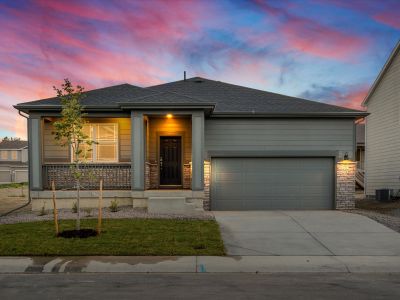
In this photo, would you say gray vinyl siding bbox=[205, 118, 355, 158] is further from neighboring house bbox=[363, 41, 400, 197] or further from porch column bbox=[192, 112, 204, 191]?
neighboring house bbox=[363, 41, 400, 197]

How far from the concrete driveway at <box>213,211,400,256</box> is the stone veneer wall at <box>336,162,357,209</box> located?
1.82 meters

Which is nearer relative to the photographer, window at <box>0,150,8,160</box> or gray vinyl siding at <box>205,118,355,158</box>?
gray vinyl siding at <box>205,118,355,158</box>

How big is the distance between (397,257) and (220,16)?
11.5 m

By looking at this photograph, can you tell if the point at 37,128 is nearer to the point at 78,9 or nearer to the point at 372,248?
the point at 78,9

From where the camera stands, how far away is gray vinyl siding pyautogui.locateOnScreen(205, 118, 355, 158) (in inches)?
565

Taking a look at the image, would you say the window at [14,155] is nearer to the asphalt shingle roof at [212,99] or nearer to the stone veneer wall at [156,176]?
the asphalt shingle roof at [212,99]

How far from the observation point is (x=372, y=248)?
317 inches

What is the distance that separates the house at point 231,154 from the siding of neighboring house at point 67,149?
0.04 m

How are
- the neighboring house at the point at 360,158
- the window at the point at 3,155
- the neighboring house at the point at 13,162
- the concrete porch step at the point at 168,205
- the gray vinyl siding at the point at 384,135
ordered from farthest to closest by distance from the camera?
the window at the point at 3,155
the neighboring house at the point at 13,162
the neighboring house at the point at 360,158
the gray vinyl siding at the point at 384,135
the concrete porch step at the point at 168,205

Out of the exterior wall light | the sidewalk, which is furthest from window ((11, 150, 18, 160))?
the sidewalk

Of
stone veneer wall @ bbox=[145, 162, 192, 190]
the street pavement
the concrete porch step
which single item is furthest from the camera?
stone veneer wall @ bbox=[145, 162, 192, 190]

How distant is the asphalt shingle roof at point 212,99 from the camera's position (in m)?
13.4

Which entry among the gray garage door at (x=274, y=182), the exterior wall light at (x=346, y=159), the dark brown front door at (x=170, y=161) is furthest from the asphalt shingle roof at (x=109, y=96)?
the exterior wall light at (x=346, y=159)

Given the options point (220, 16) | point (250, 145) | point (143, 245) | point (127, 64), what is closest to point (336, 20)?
point (220, 16)
